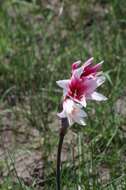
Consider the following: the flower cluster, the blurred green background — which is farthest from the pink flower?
the blurred green background

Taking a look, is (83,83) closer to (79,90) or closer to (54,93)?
(79,90)

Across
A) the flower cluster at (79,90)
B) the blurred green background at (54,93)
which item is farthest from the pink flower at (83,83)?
the blurred green background at (54,93)

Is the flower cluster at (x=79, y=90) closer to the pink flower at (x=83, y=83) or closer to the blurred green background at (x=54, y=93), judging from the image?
the pink flower at (x=83, y=83)

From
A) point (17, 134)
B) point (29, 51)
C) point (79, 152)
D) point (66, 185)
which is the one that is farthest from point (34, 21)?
point (66, 185)

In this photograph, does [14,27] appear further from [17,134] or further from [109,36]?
[17,134]

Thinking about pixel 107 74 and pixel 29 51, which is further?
pixel 29 51

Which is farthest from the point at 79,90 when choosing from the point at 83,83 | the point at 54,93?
the point at 54,93

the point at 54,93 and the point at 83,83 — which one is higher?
the point at 83,83
